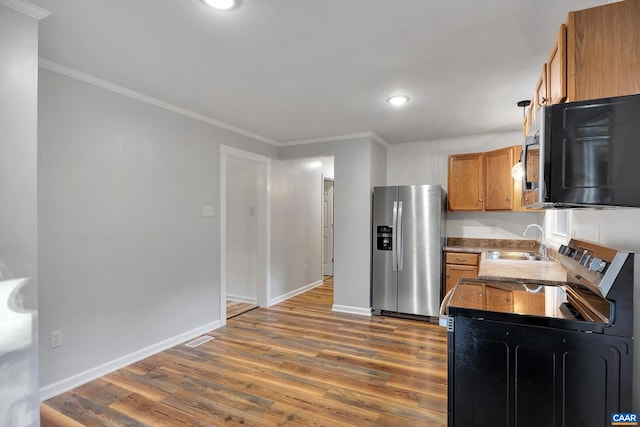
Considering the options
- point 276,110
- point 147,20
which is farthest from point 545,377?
point 276,110

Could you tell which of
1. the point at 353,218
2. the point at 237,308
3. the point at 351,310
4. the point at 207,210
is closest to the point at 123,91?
the point at 207,210

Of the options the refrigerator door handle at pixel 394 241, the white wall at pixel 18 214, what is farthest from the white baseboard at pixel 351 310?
the white wall at pixel 18 214

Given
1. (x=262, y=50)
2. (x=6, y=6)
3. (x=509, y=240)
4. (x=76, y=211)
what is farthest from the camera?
(x=509, y=240)

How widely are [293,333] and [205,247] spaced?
53.0 inches

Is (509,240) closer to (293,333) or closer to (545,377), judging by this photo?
(293,333)

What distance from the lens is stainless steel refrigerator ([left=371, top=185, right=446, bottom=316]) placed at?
4.05 meters

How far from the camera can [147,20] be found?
1.86m

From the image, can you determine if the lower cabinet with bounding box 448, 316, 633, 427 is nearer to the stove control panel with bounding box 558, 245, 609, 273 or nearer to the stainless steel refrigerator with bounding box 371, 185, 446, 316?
the stove control panel with bounding box 558, 245, 609, 273

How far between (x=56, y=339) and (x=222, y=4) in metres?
2.52

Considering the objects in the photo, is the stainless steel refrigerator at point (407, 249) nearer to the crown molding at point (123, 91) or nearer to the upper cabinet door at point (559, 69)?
the crown molding at point (123, 91)

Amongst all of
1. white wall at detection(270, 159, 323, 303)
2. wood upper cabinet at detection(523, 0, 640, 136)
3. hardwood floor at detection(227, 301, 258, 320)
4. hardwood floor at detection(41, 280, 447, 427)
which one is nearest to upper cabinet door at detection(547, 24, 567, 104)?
wood upper cabinet at detection(523, 0, 640, 136)

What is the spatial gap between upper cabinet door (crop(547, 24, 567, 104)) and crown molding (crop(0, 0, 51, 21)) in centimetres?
251

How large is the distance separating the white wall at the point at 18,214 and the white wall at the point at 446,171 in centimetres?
422

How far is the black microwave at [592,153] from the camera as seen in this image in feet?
3.31
